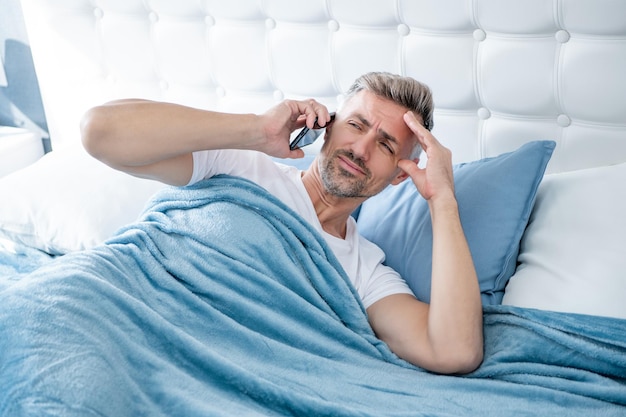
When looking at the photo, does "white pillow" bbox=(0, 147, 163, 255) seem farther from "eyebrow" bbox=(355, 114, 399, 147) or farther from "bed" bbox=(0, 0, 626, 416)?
"eyebrow" bbox=(355, 114, 399, 147)

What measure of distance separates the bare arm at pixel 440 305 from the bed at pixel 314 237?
0.18 ft

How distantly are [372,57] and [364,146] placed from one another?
1.51ft

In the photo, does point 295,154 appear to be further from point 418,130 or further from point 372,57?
point 372,57

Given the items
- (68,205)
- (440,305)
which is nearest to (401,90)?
(440,305)

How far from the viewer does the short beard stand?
1.64m

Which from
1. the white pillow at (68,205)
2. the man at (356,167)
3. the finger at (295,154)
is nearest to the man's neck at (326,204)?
the man at (356,167)

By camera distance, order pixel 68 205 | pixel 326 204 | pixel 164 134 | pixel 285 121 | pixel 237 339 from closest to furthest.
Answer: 1. pixel 237 339
2. pixel 164 134
3. pixel 285 121
4. pixel 326 204
5. pixel 68 205

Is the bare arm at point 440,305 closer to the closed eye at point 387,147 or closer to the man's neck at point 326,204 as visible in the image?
the closed eye at point 387,147

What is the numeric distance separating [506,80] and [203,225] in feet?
2.95

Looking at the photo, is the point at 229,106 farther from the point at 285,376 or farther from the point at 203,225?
the point at 285,376

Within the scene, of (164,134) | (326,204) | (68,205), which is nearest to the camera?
(164,134)

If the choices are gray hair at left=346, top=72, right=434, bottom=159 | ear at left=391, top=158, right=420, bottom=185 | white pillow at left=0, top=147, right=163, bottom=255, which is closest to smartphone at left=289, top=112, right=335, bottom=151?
gray hair at left=346, top=72, right=434, bottom=159

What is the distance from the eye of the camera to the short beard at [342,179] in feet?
5.37

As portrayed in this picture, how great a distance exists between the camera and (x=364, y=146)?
5.37 feet
